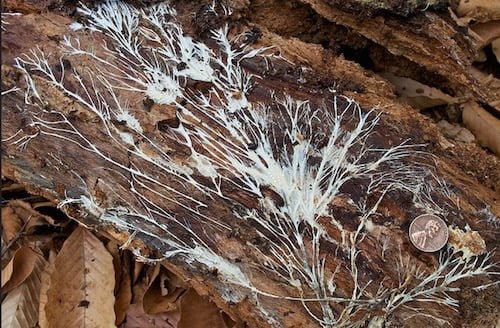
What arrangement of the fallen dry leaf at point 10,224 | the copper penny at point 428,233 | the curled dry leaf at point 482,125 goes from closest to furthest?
the copper penny at point 428,233 < the curled dry leaf at point 482,125 < the fallen dry leaf at point 10,224

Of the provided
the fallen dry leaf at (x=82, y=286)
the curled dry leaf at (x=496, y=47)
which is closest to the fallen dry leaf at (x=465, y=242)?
the curled dry leaf at (x=496, y=47)

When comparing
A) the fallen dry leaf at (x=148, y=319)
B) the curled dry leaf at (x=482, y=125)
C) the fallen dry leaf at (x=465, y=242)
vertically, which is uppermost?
the curled dry leaf at (x=482, y=125)

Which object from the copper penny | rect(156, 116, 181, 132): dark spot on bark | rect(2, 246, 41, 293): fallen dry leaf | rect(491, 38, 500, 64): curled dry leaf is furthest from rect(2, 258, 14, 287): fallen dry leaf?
rect(491, 38, 500, 64): curled dry leaf

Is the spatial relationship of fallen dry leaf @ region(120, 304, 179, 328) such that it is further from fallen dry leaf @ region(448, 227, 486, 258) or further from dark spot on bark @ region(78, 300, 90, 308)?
fallen dry leaf @ region(448, 227, 486, 258)

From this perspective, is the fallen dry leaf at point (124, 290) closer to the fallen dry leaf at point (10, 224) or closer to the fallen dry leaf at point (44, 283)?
the fallen dry leaf at point (44, 283)

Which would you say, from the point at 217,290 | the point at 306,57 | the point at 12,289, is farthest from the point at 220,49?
the point at 12,289

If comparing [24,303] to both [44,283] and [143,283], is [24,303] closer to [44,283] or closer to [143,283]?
[44,283]
